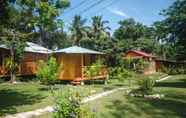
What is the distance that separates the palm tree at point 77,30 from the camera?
63.2 m

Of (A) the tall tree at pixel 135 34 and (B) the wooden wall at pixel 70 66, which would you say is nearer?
(B) the wooden wall at pixel 70 66

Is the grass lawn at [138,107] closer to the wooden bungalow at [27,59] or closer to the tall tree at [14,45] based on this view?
the tall tree at [14,45]

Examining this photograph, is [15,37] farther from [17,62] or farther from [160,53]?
[160,53]

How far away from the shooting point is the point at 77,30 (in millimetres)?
64375

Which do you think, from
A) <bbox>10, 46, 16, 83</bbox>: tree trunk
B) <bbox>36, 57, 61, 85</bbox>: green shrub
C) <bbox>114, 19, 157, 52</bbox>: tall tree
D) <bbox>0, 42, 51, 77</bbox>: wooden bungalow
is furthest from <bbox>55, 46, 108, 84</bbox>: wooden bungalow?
<bbox>114, 19, 157, 52</bbox>: tall tree

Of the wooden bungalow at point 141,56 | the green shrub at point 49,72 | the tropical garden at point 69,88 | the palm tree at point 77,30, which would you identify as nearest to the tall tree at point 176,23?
the tropical garden at point 69,88

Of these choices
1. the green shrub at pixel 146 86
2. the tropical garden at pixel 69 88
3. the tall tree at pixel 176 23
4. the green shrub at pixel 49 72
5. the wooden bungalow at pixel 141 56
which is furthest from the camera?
the wooden bungalow at pixel 141 56

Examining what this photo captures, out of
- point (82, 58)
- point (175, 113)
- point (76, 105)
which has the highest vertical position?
point (82, 58)

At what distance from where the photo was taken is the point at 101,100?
17453mm

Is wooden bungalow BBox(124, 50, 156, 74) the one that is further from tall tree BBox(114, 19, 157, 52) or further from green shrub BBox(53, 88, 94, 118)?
green shrub BBox(53, 88, 94, 118)

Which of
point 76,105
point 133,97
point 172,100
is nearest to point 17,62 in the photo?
point 133,97

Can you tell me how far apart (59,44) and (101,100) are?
53.3 meters

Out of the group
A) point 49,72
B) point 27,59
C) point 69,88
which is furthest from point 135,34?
point 69,88

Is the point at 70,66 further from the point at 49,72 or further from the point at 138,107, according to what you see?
the point at 138,107
